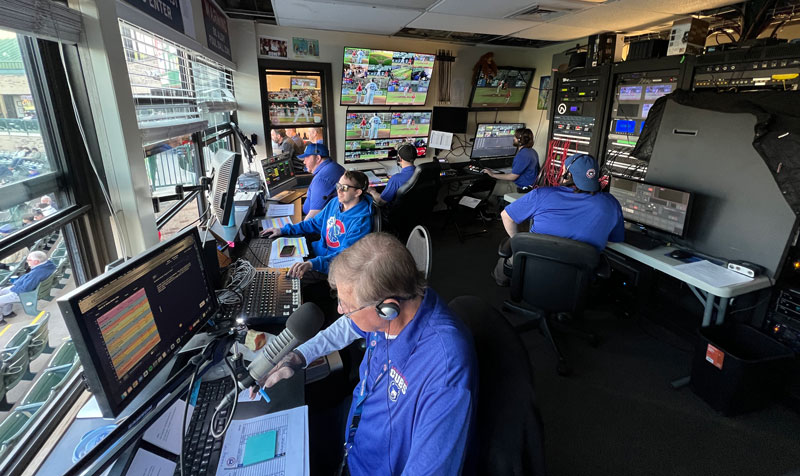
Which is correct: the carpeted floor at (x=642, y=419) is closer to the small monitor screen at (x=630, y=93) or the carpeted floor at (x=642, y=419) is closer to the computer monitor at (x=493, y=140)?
the small monitor screen at (x=630, y=93)

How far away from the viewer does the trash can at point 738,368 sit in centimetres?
191

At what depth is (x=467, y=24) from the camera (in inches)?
133

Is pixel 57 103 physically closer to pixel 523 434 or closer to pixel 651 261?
pixel 523 434

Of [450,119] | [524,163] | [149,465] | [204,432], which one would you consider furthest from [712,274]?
[450,119]

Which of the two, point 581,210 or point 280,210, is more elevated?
point 581,210

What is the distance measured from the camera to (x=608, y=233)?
229cm

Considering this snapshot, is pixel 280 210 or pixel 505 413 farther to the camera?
pixel 280 210

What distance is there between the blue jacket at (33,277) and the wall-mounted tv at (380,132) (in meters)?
3.61

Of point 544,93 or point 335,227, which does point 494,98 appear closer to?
point 544,93

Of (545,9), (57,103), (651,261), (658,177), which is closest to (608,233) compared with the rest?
(651,261)

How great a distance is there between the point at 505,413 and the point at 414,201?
289 centimetres

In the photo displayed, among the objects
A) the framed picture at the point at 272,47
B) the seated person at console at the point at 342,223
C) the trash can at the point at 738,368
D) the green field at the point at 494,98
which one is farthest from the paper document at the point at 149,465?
the green field at the point at 494,98

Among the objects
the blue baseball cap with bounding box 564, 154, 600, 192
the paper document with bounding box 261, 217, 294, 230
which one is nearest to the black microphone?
the paper document with bounding box 261, 217, 294, 230

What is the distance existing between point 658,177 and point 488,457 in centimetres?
276
